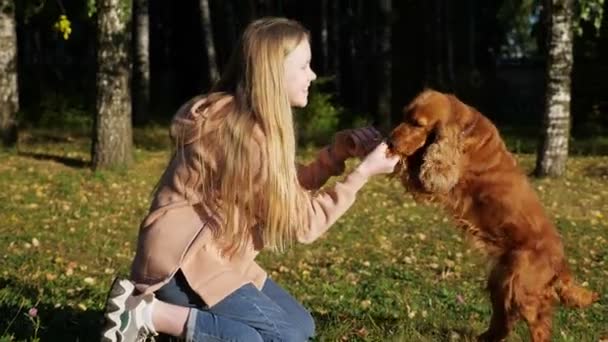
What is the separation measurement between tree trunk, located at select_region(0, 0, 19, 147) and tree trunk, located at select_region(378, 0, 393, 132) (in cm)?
932

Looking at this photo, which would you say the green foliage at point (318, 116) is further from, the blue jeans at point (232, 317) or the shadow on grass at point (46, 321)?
the blue jeans at point (232, 317)

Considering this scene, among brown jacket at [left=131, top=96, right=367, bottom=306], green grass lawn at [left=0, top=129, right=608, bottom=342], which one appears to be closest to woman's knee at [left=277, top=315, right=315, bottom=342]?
brown jacket at [left=131, top=96, right=367, bottom=306]

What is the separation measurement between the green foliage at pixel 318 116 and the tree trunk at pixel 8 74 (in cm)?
680

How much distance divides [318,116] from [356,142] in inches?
698

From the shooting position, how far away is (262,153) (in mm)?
4449

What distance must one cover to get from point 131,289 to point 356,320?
1730mm

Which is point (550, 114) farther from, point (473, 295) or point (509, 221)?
point (509, 221)

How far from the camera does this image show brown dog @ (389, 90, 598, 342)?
4.85 m

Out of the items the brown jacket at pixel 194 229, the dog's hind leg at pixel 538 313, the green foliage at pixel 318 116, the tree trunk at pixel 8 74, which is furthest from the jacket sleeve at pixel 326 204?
the green foliage at pixel 318 116

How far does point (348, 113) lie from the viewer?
24.5 metres

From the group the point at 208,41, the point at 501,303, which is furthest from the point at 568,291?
the point at 208,41

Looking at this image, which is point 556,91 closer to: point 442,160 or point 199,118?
point 442,160

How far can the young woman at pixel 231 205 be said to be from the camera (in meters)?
4.45

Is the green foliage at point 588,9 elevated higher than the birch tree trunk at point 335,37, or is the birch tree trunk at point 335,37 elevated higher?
the green foliage at point 588,9
